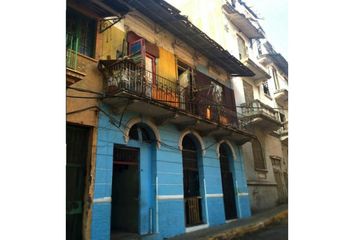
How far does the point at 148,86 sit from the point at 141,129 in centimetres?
130

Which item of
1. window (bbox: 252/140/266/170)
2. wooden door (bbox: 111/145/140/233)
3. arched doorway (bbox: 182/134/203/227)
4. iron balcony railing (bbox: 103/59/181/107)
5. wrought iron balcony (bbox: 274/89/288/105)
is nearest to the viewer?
iron balcony railing (bbox: 103/59/181/107)

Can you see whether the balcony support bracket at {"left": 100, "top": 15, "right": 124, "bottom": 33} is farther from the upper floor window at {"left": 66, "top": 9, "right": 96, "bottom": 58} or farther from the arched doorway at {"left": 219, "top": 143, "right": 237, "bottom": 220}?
the arched doorway at {"left": 219, "top": 143, "right": 237, "bottom": 220}

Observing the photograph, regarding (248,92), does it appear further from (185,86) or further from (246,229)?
(246,229)

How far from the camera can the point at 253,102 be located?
44.0 ft

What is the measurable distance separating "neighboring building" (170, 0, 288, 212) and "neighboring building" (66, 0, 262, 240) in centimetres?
232

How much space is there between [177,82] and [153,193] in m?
3.91

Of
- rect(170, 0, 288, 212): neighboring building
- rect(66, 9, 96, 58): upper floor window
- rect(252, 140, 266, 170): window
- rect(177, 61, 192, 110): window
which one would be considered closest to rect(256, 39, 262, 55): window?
rect(170, 0, 288, 212): neighboring building

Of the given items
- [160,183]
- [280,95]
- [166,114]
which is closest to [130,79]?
[166,114]

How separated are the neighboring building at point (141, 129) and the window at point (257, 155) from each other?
9.07 feet

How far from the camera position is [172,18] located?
8688mm

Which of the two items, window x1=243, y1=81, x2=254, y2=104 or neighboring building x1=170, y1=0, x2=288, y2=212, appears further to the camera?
window x1=243, y1=81, x2=254, y2=104

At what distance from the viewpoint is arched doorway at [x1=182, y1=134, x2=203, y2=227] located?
28.0 feet
